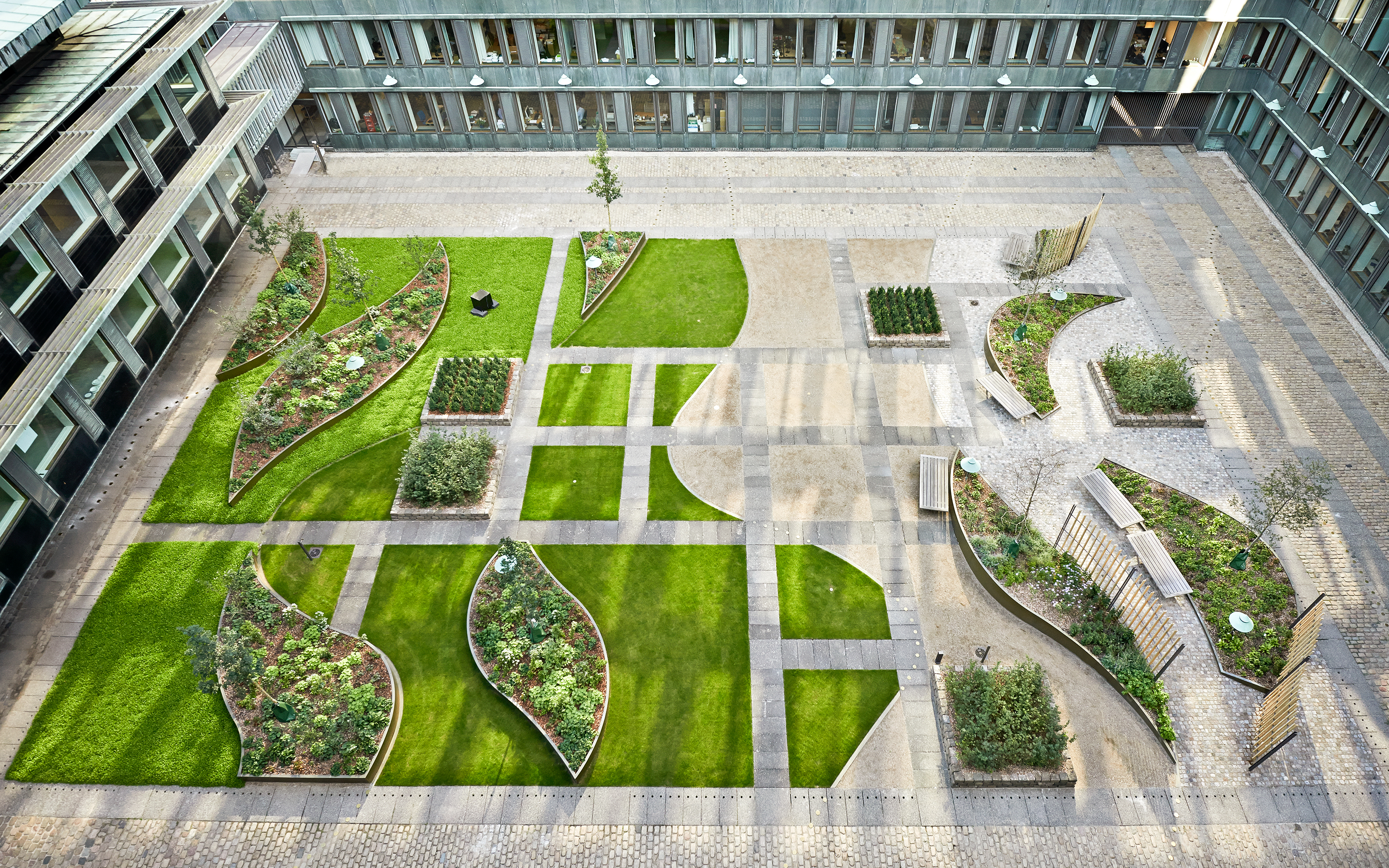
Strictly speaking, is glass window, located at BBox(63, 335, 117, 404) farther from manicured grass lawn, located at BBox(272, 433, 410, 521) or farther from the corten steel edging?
the corten steel edging

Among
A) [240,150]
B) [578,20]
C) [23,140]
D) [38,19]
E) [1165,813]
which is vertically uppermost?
[38,19]

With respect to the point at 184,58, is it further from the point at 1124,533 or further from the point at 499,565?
the point at 1124,533

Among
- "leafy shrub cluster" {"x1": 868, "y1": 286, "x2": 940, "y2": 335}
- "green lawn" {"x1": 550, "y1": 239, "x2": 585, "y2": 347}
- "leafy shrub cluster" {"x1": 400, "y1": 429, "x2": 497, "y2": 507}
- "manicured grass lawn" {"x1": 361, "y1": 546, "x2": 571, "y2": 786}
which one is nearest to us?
"manicured grass lawn" {"x1": 361, "y1": 546, "x2": 571, "y2": 786}

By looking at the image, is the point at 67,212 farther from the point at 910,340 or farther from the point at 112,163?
the point at 910,340

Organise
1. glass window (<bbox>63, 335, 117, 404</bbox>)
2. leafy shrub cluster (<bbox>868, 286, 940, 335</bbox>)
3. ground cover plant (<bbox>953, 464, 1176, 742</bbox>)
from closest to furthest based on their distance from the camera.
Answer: ground cover plant (<bbox>953, 464, 1176, 742</bbox>), glass window (<bbox>63, 335, 117, 404</bbox>), leafy shrub cluster (<bbox>868, 286, 940, 335</bbox>)

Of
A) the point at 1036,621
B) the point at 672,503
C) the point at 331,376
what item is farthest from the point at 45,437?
the point at 1036,621

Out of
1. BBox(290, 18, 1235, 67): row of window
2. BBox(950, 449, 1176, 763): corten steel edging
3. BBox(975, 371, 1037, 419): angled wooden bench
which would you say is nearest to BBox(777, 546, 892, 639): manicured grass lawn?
BBox(950, 449, 1176, 763): corten steel edging

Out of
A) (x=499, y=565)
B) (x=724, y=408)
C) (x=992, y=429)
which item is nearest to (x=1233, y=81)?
(x=992, y=429)
